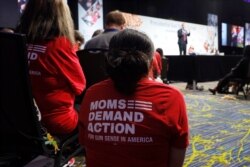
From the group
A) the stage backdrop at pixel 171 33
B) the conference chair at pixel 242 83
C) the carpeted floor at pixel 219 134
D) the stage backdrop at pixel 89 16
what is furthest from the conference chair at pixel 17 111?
the stage backdrop at pixel 171 33

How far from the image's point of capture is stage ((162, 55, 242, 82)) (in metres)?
7.87

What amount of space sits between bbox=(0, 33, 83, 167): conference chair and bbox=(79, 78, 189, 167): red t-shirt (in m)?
0.41

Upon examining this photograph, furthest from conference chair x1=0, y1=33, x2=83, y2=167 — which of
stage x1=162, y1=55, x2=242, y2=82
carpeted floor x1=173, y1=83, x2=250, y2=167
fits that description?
stage x1=162, y1=55, x2=242, y2=82

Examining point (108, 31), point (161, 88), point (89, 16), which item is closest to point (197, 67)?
point (89, 16)

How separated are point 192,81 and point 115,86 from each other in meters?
6.85

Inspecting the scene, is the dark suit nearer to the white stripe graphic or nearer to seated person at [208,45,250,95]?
seated person at [208,45,250,95]

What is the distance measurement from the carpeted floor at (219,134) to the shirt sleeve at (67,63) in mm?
916

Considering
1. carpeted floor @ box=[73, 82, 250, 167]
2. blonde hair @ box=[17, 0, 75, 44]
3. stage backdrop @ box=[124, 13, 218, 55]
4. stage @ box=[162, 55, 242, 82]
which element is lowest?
carpeted floor @ box=[73, 82, 250, 167]

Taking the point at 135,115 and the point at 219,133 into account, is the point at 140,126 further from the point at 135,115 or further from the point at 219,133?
the point at 219,133

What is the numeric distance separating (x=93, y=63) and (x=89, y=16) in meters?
6.31

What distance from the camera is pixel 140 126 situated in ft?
3.66

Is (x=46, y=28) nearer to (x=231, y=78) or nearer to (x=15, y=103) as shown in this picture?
(x=15, y=103)

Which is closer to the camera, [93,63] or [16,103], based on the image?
[16,103]

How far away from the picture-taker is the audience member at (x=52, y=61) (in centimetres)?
174
